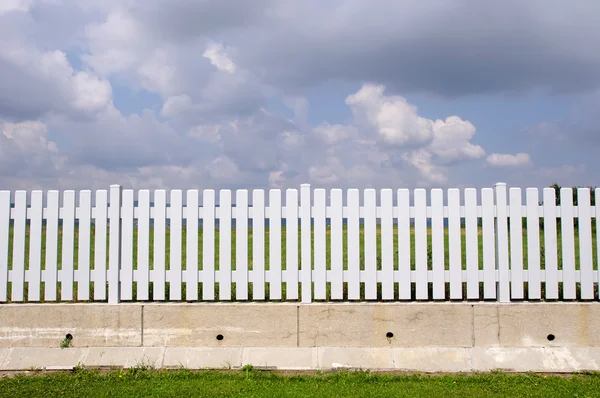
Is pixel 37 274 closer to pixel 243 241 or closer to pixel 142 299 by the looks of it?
pixel 142 299

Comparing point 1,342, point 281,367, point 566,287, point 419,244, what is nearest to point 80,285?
point 1,342

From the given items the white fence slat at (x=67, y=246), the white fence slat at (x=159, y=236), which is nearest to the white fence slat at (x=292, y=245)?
the white fence slat at (x=159, y=236)

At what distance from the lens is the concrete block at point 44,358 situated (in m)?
6.55

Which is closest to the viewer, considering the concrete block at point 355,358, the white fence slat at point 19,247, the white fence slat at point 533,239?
the concrete block at point 355,358

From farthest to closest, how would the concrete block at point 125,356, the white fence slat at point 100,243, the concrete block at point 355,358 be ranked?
1. the white fence slat at point 100,243
2. the concrete block at point 125,356
3. the concrete block at point 355,358

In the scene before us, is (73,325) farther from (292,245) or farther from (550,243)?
(550,243)

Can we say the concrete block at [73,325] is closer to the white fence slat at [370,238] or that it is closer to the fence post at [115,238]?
the fence post at [115,238]

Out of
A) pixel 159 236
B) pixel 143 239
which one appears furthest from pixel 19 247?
pixel 159 236

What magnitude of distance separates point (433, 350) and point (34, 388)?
4.78 metres

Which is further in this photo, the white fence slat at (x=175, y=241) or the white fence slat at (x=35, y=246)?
the white fence slat at (x=35, y=246)

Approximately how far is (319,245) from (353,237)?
47cm

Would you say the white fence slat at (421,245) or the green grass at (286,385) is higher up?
the white fence slat at (421,245)

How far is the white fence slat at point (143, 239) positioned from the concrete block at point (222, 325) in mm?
332

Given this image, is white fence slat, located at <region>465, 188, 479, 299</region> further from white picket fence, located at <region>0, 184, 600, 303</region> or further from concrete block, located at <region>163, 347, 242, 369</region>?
concrete block, located at <region>163, 347, 242, 369</region>
